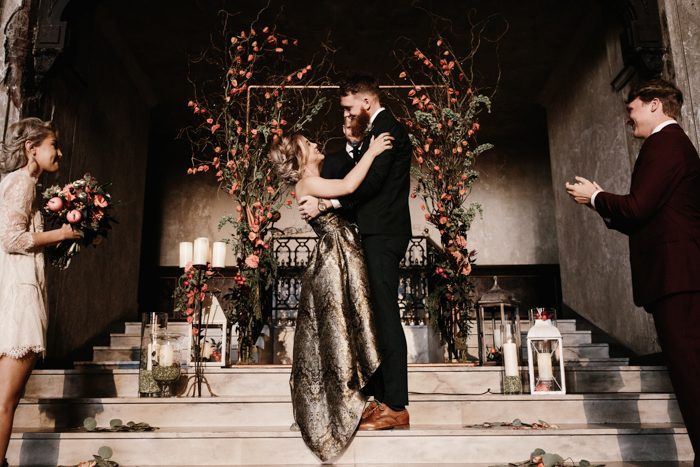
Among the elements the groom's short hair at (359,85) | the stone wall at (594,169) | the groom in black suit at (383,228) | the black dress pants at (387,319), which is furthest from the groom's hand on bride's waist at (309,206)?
the stone wall at (594,169)

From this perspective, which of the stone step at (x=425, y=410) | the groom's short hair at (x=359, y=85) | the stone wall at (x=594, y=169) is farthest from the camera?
the stone wall at (x=594, y=169)

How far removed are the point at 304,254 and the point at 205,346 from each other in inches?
219

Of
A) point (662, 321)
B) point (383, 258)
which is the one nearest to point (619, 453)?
point (662, 321)

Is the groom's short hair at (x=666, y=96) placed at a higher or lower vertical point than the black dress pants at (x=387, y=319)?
higher

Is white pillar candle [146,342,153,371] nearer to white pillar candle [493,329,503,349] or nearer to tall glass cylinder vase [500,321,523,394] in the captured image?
tall glass cylinder vase [500,321,523,394]

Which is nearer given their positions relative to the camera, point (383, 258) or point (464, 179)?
point (383, 258)

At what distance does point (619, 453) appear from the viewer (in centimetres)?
284

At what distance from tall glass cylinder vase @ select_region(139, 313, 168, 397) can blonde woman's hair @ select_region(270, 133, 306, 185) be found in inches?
56.7

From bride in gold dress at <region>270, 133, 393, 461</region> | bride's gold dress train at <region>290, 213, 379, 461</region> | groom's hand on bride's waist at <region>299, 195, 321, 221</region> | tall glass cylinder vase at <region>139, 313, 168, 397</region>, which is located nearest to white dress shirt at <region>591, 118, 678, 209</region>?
bride in gold dress at <region>270, 133, 393, 461</region>

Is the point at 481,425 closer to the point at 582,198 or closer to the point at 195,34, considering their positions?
the point at 582,198

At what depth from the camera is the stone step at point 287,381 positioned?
3781 millimetres

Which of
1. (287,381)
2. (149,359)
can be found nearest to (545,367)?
(287,381)

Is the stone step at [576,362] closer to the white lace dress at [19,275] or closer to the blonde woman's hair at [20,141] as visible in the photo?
the white lace dress at [19,275]

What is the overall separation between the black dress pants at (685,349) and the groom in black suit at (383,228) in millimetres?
1093
